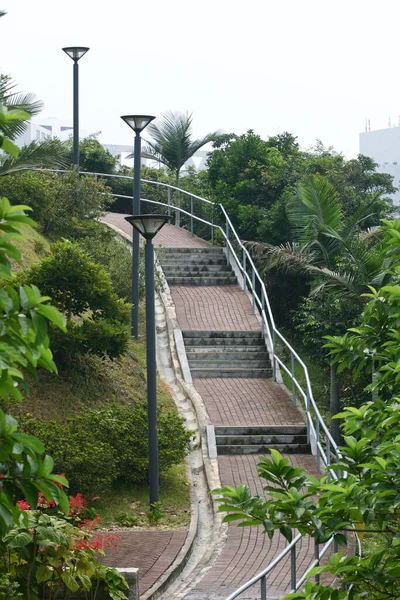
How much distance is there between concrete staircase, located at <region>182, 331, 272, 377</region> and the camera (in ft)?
57.9

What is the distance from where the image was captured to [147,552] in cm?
1109

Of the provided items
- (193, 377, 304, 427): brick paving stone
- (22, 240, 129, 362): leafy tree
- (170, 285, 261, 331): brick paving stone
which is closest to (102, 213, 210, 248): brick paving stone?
(170, 285, 261, 331): brick paving stone

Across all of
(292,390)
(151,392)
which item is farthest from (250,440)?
(151,392)

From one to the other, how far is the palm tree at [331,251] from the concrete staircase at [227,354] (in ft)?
4.42

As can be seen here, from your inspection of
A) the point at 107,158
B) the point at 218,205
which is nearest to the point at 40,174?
the point at 218,205

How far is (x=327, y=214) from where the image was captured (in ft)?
60.7

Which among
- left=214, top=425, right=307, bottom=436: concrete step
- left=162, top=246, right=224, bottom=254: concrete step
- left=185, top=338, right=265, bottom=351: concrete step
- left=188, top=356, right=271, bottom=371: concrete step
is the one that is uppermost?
left=162, top=246, right=224, bottom=254: concrete step

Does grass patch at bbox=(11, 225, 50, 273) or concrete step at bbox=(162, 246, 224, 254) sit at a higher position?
grass patch at bbox=(11, 225, 50, 273)

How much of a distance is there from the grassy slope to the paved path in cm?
68

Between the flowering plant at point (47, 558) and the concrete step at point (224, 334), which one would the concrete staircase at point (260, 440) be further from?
the flowering plant at point (47, 558)

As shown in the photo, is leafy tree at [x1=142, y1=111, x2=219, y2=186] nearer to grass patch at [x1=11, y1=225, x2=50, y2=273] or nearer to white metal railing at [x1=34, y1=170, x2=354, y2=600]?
white metal railing at [x1=34, y1=170, x2=354, y2=600]

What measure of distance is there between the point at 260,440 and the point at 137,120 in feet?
17.7

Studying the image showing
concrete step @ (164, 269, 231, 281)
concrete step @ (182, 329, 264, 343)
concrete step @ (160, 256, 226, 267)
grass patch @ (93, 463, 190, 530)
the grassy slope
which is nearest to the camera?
grass patch @ (93, 463, 190, 530)

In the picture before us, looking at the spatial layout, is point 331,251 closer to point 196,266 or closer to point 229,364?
point 229,364
